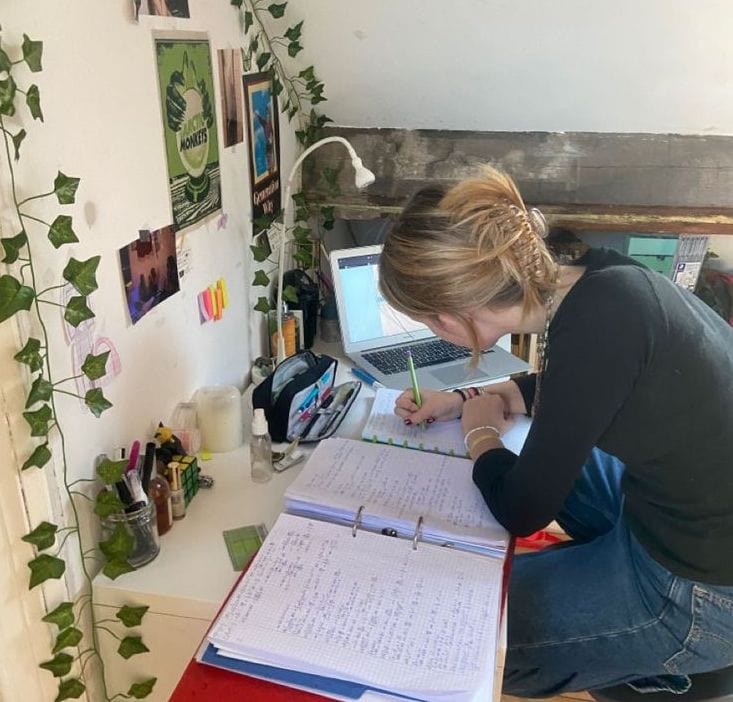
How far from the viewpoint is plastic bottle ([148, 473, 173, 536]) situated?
1.06 meters

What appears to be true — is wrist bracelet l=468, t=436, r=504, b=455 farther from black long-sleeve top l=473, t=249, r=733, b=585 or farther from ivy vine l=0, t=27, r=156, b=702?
ivy vine l=0, t=27, r=156, b=702

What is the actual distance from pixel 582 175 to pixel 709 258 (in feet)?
1.74

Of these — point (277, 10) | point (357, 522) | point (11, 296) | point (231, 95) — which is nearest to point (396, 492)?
point (357, 522)

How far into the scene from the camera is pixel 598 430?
37.8 inches

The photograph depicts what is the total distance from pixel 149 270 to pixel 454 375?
31.4 inches

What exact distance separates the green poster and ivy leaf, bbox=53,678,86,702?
2.31ft

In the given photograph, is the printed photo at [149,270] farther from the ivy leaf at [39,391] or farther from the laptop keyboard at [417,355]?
the laptop keyboard at [417,355]

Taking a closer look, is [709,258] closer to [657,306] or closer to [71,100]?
[657,306]

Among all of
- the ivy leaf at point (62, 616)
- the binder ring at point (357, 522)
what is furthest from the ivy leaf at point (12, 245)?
the binder ring at point (357, 522)

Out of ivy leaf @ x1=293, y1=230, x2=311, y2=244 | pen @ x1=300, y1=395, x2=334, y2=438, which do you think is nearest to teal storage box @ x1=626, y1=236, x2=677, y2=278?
ivy leaf @ x1=293, y1=230, x2=311, y2=244

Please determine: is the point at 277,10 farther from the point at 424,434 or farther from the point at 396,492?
the point at 396,492

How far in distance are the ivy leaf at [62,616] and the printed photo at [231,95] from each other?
87cm

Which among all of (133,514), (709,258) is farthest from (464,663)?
(709,258)

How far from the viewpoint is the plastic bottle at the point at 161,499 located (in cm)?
106
